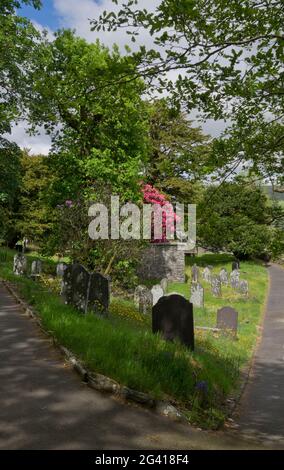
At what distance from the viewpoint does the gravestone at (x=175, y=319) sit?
10219mm

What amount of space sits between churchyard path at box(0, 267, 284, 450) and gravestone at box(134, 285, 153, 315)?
926 centimetres

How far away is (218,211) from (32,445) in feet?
14.0

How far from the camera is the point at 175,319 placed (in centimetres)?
1030

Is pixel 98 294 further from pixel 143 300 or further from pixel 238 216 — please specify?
pixel 238 216

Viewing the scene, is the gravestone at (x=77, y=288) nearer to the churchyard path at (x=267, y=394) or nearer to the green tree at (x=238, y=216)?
the churchyard path at (x=267, y=394)

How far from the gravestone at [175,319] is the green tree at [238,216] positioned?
10.4ft

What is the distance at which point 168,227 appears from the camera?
33.4 metres

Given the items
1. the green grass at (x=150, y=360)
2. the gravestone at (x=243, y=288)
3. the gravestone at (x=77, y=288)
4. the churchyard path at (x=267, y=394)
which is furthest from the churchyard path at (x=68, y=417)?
the gravestone at (x=243, y=288)

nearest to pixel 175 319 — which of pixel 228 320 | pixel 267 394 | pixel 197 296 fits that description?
pixel 267 394

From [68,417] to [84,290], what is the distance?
6498mm

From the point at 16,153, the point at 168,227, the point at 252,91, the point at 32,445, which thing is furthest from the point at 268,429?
the point at 168,227

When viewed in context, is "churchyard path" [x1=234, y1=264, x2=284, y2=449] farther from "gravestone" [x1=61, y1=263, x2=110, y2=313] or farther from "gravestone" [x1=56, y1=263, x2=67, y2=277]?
"gravestone" [x1=56, y1=263, x2=67, y2=277]

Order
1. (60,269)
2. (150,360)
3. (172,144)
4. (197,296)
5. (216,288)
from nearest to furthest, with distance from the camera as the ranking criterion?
1. (150,360)
2. (197,296)
3. (60,269)
4. (216,288)
5. (172,144)
